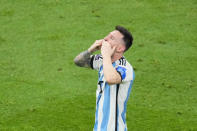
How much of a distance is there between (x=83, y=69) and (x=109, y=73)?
4.71m

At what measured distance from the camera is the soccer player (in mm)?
4895

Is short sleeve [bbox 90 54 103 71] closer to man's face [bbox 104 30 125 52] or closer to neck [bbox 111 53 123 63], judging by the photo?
neck [bbox 111 53 123 63]

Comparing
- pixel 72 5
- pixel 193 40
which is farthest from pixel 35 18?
pixel 193 40

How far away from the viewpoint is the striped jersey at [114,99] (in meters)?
4.98

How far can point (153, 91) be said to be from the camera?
852 cm

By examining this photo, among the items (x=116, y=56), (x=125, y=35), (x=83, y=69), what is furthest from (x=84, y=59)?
(x=83, y=69)

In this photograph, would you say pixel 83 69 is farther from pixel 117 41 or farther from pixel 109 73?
pixel 109 73

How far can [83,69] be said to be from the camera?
373 inches

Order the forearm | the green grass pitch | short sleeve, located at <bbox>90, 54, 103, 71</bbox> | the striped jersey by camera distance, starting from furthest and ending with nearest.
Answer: the green grass pitch
short sleeve, located at <bbox>90, 54, 103, 71</bbox>
the striped jersey
the forearm

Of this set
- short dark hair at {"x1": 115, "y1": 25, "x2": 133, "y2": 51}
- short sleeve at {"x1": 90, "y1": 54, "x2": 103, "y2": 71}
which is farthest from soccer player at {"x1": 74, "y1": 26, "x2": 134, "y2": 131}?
short sleeve at {"x1": 90, "y1": 54, "x2": 103, "y2": 71}

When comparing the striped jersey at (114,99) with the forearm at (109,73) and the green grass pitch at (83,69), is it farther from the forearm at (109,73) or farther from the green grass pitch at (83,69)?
the green grass pitch at (83,69)

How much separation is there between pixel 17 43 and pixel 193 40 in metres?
4.17

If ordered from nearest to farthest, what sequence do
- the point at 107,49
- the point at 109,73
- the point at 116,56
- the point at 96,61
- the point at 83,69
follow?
1. the point at 109,73
2. the point at 107,49
3. the point at 116,56
4. the point at 96,61
5. the point at 83,69

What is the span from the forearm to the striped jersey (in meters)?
0.10
